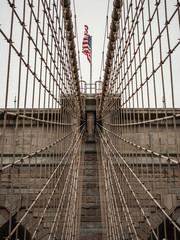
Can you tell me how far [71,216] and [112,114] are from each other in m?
2.26

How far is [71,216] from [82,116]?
3.25 metres

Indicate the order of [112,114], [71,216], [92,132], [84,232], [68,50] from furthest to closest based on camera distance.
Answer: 1. [92,132]
2. [112,114]
3. [84,232]
4. [68,50]
5. [71,216]

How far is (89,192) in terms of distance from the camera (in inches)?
217

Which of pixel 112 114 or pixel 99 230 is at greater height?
pixel 112 114

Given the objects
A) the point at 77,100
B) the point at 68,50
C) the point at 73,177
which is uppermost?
the point at 68,50

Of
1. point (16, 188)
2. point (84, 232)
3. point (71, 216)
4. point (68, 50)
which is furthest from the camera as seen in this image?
point (16, 188)

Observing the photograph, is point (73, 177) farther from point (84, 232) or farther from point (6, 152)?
point (6, 152)

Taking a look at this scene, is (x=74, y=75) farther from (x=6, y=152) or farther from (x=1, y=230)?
(x=1, y=230)

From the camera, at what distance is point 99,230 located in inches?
181

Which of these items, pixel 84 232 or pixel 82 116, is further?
pixel 82 116

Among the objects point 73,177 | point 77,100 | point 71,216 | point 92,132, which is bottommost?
point 71,216

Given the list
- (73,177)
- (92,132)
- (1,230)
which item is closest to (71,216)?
(73,177)

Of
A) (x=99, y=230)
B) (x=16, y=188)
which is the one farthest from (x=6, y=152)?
(x=99, y=230)

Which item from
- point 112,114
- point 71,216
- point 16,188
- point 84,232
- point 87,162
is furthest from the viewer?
point 87,162
